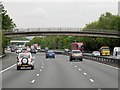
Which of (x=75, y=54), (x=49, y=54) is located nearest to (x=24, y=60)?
(x=75, y=54)

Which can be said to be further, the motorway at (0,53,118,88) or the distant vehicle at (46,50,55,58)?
the distant vehicle at (46,50,55,58)

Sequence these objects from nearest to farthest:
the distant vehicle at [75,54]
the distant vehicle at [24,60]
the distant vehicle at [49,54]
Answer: the distant vehicle at [24,60] < the distant vehicle at [75,54] < the distant vehicle at [49,54]

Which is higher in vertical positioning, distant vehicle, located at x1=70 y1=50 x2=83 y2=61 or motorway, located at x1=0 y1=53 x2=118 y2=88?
motorway, located at x1=0 y1=53 x2=118 y2=88

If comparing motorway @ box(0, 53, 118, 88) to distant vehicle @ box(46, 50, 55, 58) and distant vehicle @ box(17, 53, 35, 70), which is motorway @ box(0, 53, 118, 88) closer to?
distant vehicle @ box(17, 53, 35, 70)

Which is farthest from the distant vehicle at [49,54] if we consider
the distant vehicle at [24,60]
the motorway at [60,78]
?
the motorway at [60,78]

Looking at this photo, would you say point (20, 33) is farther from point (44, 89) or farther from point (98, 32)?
point (44, 89)

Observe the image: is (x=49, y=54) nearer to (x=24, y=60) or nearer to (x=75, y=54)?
(x=75, y=54)

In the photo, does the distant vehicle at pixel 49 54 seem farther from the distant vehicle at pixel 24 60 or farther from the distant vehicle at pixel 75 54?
the distant vehicle at pixel 24 60

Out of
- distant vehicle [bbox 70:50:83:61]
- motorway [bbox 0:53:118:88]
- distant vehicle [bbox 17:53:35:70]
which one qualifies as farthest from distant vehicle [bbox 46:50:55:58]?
motorway [bbox 0:53:118:88]

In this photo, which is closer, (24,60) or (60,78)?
(60,78)

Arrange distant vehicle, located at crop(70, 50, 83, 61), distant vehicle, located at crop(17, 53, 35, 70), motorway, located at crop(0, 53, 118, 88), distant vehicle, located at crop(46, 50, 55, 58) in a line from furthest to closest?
distant vehicle, located at crop(46, 50, 55, 58), distant vehicle, located at crop(70, 50, 83, 61), distant vehicle, located at crop(17, 53, 35, 70), motorway, located at crop(0, 53, 118, 88)

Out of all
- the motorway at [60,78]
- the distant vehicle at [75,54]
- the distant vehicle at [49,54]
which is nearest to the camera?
the motorway at [60,78]

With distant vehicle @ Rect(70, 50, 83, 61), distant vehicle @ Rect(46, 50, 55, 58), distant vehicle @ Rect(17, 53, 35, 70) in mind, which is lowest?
distant vehicle @ Rect(46, 50, 55, 58)

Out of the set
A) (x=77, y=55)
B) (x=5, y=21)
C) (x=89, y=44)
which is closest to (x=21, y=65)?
(x=77, y=55)
